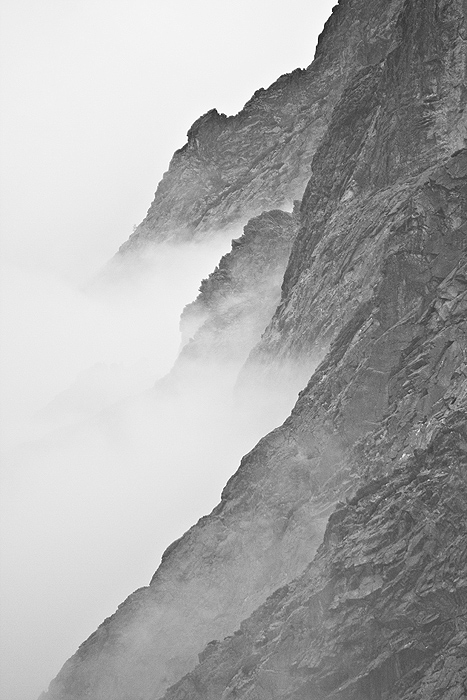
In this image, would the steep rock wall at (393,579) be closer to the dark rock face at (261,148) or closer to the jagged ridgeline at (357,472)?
the jagged ridgeline at (357,472)

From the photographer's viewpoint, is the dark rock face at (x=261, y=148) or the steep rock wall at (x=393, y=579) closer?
the steep rock wall at (x=393, y=579)

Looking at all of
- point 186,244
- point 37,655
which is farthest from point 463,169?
point 186,244

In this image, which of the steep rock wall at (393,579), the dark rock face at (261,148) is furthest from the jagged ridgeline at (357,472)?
the dark rock face at (261,148)

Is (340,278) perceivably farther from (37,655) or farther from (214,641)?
(37,655)

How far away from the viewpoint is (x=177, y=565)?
5238cm

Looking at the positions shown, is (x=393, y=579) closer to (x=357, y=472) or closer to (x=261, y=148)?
(x=357, y=472)

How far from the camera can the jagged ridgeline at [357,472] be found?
124 ft

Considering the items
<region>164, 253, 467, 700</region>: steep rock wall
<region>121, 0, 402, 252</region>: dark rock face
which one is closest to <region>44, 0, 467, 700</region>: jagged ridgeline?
<region>164, 253, 467, 700</region>: steep rock wall

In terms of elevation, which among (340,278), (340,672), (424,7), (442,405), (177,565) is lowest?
(340,672)

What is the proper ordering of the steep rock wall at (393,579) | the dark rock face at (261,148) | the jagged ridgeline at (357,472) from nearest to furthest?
the steep rock wall at (393,579)
the jagged ridgeline at (357,472)
the dark rock face at (261,148)

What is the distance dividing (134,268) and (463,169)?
274 feet

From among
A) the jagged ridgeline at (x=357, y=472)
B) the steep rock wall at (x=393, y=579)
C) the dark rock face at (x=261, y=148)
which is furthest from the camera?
the dark rock face at (x=261, y=148)

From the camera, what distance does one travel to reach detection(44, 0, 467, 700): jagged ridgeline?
3788cm

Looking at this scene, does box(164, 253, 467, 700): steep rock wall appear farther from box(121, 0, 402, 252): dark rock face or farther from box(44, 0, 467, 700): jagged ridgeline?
box(121, 0, 402, 252): dark rock face
